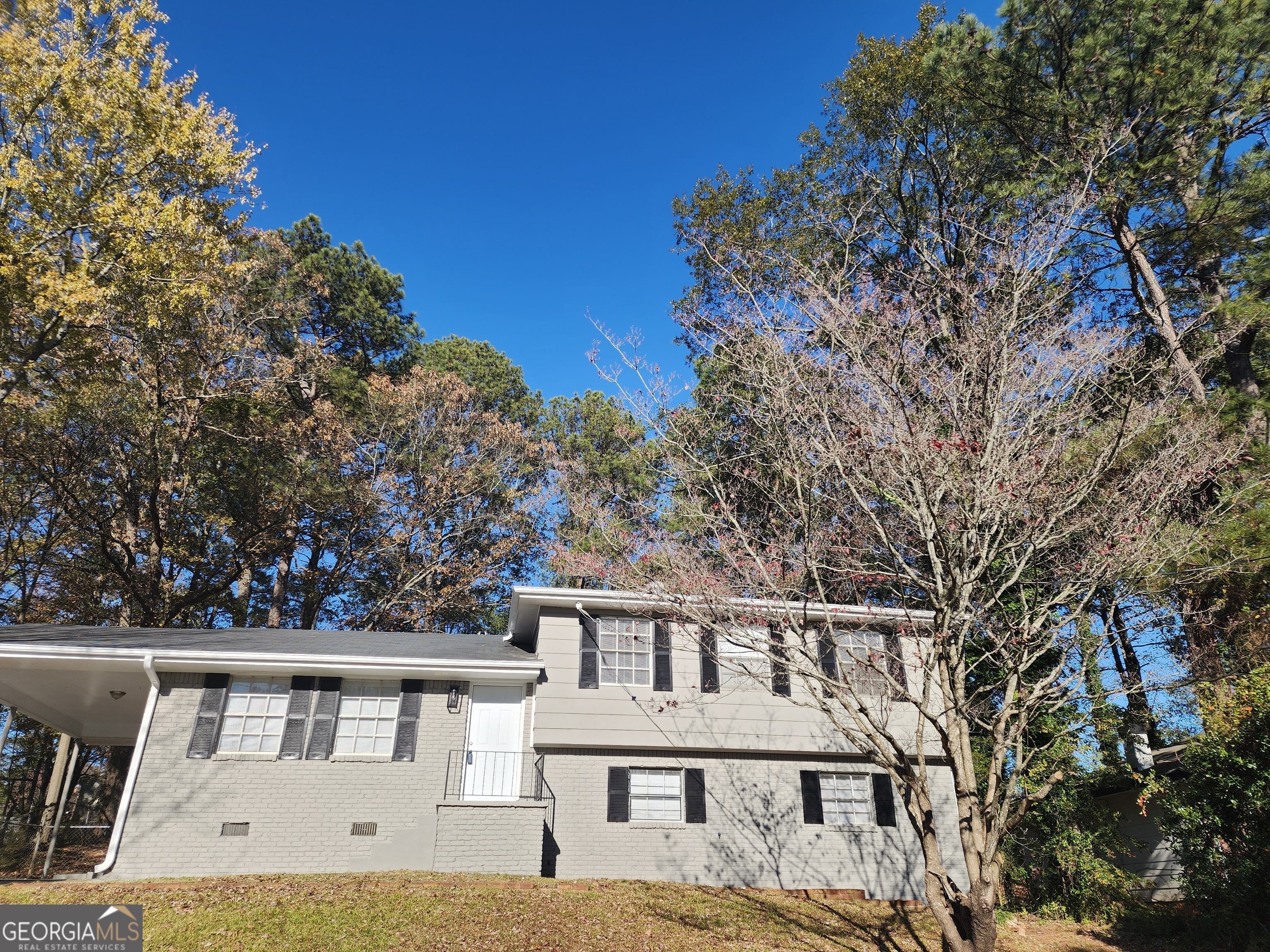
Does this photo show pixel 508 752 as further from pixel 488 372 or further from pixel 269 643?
pixel 488 372

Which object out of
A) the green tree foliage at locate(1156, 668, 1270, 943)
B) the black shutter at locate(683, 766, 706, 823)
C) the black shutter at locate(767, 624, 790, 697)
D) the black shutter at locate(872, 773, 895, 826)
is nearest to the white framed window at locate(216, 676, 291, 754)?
the black shutter at locate(683, 766, 706, 823)

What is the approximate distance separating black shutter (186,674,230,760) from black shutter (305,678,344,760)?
4.67 ft

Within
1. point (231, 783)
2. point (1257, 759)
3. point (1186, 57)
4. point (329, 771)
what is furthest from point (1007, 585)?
point (1186, 57)

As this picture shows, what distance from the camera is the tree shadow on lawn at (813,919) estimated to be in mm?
9219

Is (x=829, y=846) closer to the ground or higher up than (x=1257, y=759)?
closer to the ground

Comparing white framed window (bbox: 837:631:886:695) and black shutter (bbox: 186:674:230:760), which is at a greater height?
white framed window (bbox: 837:631:886:695)

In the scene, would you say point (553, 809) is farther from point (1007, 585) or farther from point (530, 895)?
point (1007, 585)

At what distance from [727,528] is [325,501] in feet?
51.2

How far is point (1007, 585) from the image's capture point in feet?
23.7

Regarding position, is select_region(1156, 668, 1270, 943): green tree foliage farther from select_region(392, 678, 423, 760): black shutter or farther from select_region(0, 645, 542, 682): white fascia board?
select_region(392, 678, 423, 760): black shutter

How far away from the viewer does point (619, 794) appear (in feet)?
39.3

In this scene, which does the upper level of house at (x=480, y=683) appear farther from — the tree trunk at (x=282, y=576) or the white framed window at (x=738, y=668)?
the tree trunk at (x=282, y=576)

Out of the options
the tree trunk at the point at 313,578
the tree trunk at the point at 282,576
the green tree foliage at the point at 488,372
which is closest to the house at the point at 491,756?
the tree trunk at the point at 282,576

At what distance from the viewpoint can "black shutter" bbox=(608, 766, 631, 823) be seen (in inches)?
467
